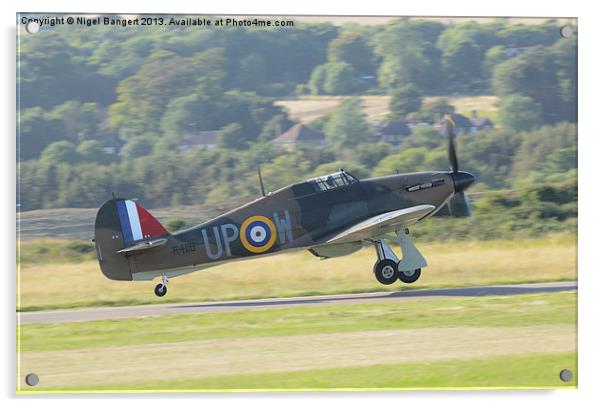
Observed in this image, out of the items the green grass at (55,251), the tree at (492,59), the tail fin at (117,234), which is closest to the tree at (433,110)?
the tree at (492,59)

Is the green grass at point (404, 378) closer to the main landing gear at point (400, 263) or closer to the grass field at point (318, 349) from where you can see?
the grass field at point (318, 349)

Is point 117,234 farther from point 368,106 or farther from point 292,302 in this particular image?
point 368,106

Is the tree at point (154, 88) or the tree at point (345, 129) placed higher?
the tree at point (154, 88)

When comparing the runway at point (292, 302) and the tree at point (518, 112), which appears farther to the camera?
the tree at point (518, 112)

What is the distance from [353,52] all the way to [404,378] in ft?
40.3

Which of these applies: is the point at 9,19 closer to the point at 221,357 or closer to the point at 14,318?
the point at 14,318

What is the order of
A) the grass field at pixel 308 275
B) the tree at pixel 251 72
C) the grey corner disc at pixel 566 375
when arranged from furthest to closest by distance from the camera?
1. the tree at pixel 251 72
2. the grass field at pixel 308 275
3. the grey corner disc at pixel 566 375

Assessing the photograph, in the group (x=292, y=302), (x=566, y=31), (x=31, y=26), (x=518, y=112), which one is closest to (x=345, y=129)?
(x=518, y=112)

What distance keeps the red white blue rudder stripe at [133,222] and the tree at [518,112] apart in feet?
35.3

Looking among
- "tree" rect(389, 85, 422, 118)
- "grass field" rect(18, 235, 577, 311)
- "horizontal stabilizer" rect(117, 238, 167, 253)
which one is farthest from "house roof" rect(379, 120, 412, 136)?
"horizontal stabilizer" rect(117, 238, 167, 253)

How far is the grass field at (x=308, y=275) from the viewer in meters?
16.8

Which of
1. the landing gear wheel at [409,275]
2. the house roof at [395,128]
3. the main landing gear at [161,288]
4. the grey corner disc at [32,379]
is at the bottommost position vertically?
the grey corner disc at [32,379]

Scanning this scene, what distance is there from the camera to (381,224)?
55.1 ft

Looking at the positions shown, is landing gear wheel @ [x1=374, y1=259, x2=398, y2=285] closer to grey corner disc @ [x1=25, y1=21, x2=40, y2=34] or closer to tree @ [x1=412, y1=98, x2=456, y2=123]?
grey corner disc @ [x1=25, y1=21, x2=40, y2=34]
